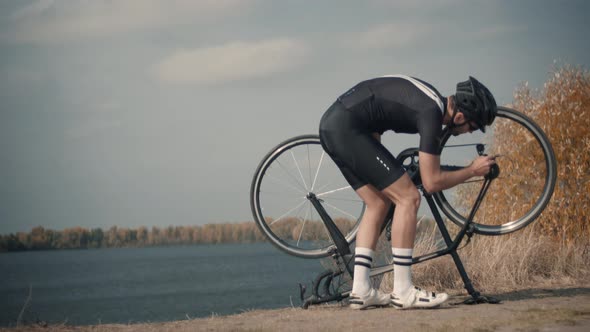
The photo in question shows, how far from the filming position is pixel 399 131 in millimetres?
5016

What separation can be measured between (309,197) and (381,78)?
1291 millimetres

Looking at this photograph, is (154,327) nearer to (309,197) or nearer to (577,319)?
Answer: (309,197)

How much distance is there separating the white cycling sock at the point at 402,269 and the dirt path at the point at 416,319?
0.18 m

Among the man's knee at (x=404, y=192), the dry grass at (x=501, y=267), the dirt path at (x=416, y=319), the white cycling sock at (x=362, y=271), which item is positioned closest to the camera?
the dirt path at (x=416, y=319)

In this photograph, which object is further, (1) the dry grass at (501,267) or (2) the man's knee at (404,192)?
(1) the dry grass at (501,267)

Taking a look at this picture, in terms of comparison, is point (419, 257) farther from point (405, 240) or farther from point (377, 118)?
point (377, 118)

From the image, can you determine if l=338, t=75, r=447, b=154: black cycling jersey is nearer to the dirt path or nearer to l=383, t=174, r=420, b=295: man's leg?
l=383, t=174, r=420, b=295: man's leg

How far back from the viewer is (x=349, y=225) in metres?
5.66

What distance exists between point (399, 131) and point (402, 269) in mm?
1065

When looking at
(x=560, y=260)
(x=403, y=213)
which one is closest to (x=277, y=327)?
(x=403, y=213)

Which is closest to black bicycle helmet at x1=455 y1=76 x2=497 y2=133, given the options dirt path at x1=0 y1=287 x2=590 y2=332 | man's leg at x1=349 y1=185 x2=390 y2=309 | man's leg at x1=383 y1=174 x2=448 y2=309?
man's leg at x1=383 y1=174 x2=448 y2=309

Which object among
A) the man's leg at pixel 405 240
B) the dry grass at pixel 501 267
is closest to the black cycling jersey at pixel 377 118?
the man's leg at pixel 405 240

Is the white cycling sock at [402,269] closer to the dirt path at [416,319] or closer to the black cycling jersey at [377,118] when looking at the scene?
the dirt path at [416,319]

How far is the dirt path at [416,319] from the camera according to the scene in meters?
4.08
